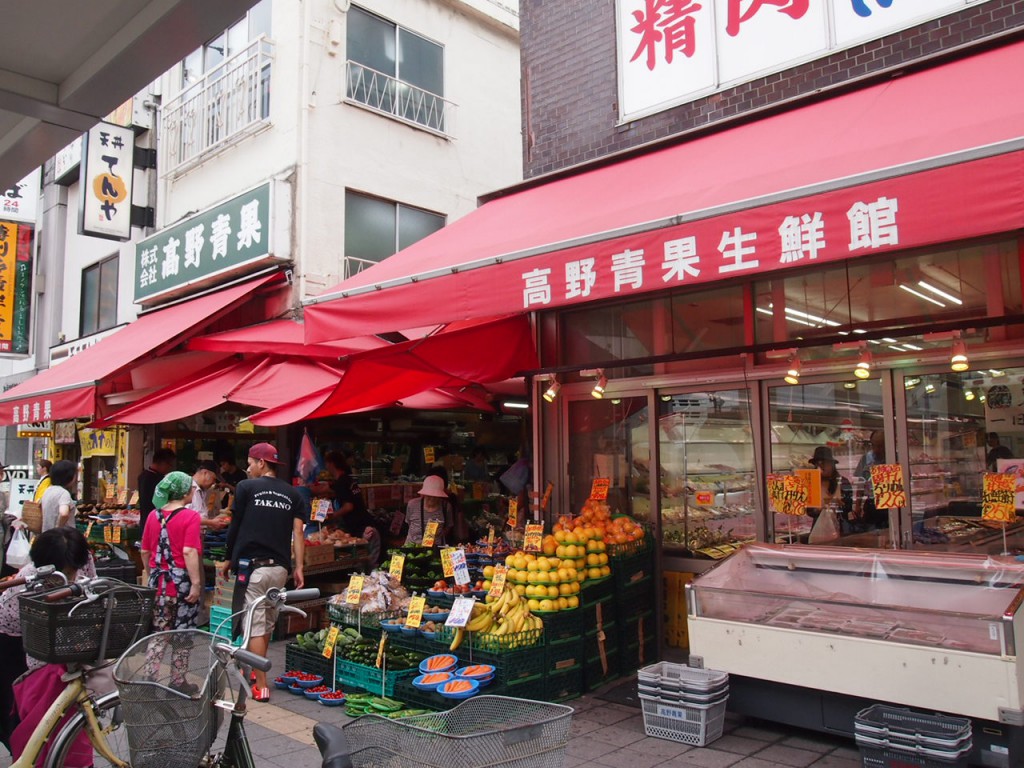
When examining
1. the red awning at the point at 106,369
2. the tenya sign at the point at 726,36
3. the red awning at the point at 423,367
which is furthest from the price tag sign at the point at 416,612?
the red awning at the point at 106,369

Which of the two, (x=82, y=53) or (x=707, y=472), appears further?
(x=707, y=472)

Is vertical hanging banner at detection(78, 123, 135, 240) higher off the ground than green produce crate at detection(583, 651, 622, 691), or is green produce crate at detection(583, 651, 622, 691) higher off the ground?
vertical hanging banner at detection(78, 123, 135, 240)

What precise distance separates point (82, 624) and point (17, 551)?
8.25 feet

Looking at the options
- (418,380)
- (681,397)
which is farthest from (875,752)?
(418,380)

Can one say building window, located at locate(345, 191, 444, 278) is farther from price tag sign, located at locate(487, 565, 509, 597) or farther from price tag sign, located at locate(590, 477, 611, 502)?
price tag sign, located at locate(487, 565, 509, 597)

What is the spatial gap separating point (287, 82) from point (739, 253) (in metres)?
9.64

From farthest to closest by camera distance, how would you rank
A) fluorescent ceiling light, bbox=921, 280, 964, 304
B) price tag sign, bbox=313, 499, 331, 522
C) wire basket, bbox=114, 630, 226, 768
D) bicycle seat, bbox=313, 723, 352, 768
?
price tag sign, bbox=313, 499, 331, 522, fluorescent ceiling light, bbox=921, 280, 964, 304, wire basket, bbox=114, 630, 226, 768, bicycle seat, bbox=313, 723, 352, 768

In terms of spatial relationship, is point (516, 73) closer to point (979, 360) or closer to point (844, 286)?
A: point (844, 286)

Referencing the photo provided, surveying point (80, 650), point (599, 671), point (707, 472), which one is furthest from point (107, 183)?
point (599, 671)

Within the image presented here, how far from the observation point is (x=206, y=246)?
512 inches

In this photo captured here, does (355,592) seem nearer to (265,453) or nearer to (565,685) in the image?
(265,453)

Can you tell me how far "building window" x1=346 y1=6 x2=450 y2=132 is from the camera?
42.4 feet

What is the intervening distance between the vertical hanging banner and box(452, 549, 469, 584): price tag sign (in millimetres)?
10745

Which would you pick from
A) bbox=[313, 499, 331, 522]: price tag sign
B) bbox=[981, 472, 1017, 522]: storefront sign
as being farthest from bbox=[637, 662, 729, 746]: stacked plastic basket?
bbox=[313, 499, 331, 522]: price tag sign
